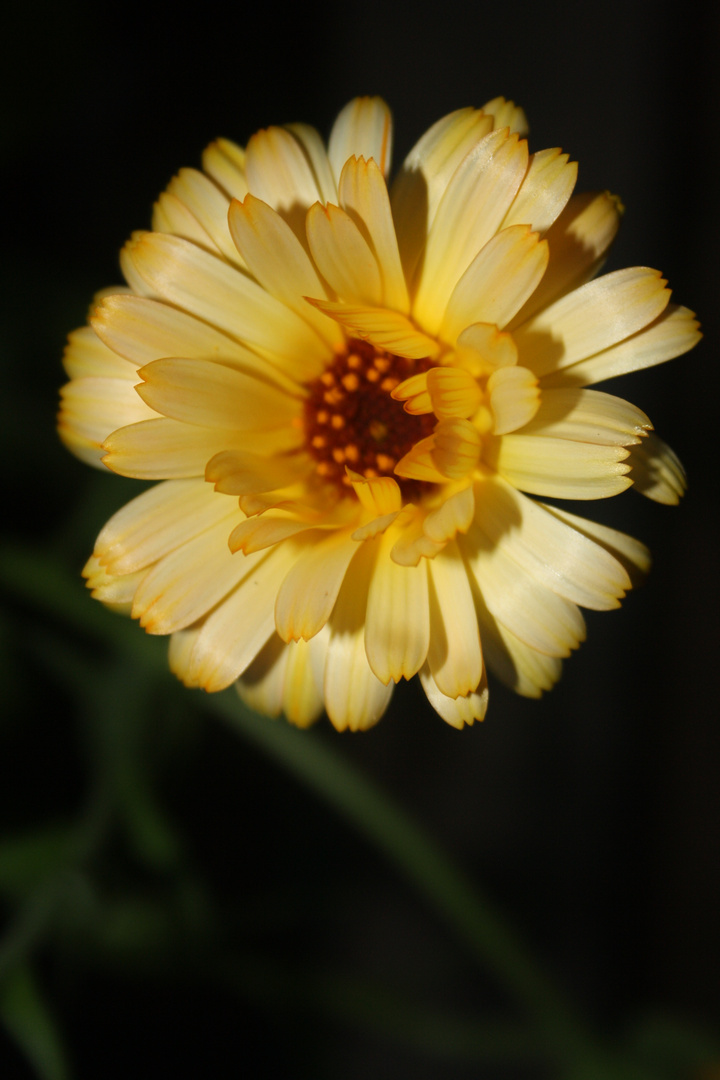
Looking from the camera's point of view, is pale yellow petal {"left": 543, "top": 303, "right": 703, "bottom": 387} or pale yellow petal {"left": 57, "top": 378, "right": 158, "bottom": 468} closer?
pale yellow petal {"left": 543, "top": 303, "right": 703, "bottom": 387}

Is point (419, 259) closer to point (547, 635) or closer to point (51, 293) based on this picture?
point (547, 635)

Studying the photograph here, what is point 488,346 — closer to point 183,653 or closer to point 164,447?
point 164,447

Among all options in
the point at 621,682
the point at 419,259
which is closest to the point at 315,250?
the point at 419,259

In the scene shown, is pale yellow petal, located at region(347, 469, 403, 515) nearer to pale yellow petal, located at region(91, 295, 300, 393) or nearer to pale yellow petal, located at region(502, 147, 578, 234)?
pale yellow petal, located at region(91, 295, 300, 393)

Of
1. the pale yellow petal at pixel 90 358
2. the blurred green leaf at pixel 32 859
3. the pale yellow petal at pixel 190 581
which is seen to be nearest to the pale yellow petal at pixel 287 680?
the pale yellow petal at pixel 190 581

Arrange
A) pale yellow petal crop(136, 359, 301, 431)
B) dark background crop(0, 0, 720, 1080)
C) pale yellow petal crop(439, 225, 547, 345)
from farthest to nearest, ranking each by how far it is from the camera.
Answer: dark background crop(0, 0, 720, 1080) < pale yellow petal crop(136, 359, 301, 431) < pale yellow petal crop(439, 225, 547, 345)

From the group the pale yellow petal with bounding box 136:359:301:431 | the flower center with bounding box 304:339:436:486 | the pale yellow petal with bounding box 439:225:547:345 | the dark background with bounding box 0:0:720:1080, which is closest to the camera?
the pale yellow petal with bounding box 439:225:547:345

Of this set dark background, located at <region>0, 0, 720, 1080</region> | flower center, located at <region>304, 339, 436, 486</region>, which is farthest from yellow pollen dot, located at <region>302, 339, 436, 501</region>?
dark background, located at <region>0, 0, 720, 1080</region>

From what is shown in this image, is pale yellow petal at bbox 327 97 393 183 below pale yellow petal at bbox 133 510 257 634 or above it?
above
